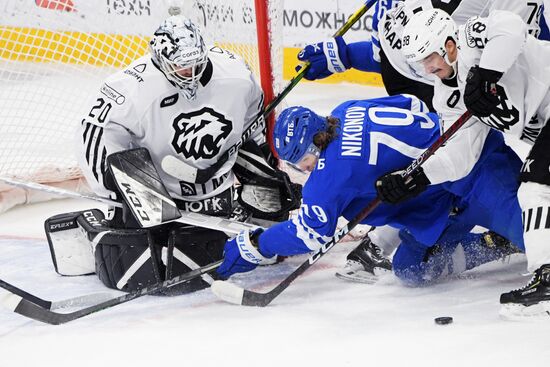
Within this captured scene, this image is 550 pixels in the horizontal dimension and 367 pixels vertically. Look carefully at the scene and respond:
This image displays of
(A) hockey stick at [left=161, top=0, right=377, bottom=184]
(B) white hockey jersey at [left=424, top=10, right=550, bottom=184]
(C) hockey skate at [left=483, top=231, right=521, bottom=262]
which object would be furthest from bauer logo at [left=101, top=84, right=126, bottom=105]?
(C) hockey skate at [left=483, top=231, right=521, bottom=262]

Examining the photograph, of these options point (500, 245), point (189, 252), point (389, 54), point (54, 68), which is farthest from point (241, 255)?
point (54, 68)

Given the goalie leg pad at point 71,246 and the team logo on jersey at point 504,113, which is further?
the goalie leg pad at point 71,246

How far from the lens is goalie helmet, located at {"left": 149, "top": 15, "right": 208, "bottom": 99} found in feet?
10.8

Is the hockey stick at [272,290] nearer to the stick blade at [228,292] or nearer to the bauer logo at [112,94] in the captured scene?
the stick blade at [228,292]

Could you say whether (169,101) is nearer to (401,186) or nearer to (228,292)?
(228,292)

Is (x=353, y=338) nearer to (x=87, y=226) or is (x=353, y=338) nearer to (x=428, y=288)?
(x=428, y=288)

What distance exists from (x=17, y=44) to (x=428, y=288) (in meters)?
2.16

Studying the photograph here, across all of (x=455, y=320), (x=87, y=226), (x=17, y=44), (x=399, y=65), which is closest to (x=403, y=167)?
(x=455, y=320)

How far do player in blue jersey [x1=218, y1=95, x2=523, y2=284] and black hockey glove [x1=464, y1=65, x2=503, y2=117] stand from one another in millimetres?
318

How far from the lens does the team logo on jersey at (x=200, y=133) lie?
3.46 m

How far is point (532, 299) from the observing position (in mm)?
2648

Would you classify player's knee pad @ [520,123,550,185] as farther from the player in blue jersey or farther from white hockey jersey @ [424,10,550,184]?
the player in blue jersey

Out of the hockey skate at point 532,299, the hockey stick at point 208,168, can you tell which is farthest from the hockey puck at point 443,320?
the hockey stick at point 208,168

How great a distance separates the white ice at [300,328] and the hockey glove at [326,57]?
73 cm
